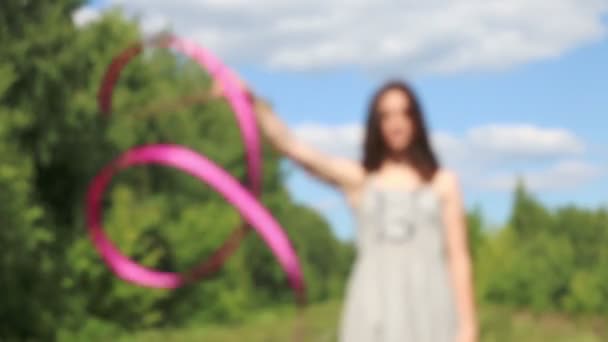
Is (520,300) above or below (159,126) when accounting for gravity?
below

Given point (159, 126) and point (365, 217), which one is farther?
point (159, 126)

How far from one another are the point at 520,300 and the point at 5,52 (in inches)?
616

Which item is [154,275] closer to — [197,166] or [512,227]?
[197,166]

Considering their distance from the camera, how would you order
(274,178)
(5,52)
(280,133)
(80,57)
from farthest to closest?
(274,178) → (80,57) → (5,52) → (280,133)

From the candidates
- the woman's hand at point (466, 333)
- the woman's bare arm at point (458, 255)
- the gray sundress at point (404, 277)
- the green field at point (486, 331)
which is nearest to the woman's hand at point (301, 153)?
the gray sundress at point (404, 277)

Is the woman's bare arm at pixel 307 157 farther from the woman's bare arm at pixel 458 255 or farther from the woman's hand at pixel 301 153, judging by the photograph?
the woman's bare arm at pixel 458 255

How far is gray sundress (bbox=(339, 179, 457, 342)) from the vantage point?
230 inches

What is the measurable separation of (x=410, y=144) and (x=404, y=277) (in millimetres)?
667

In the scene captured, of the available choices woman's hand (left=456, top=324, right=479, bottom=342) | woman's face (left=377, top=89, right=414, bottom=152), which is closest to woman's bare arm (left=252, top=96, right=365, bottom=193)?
woman's face (left=377, top=89, right=414, bottom=152)

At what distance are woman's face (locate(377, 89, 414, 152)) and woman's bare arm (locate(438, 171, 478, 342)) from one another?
312mm

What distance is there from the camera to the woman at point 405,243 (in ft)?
19.1

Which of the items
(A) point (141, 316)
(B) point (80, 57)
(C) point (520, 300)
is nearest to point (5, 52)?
(B) point (80, 57)

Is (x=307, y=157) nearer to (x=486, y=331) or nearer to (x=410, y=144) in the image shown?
(x=410, y=144)

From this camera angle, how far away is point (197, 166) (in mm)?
6312
